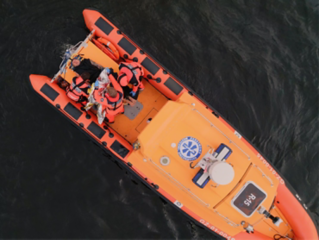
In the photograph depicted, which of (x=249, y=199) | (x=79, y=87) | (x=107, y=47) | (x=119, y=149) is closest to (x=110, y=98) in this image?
(x=79, y=87)

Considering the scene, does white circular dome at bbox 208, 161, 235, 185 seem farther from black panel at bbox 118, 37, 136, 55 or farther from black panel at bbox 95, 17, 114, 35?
black panel at bbox 95, 17, 114, 35

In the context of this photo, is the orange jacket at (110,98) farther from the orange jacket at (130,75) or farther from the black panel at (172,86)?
the black panel at (172,86)

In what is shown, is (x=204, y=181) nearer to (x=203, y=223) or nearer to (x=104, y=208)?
(x=203, y=223)

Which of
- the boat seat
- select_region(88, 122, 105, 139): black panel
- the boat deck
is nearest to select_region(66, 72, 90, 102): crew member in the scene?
the boat deck

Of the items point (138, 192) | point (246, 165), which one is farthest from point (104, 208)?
point (246, 165)

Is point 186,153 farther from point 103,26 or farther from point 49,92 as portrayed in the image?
point 103,26

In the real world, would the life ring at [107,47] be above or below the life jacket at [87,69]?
above

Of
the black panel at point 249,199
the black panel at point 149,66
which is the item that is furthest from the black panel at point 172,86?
the black panel at point 249,199
